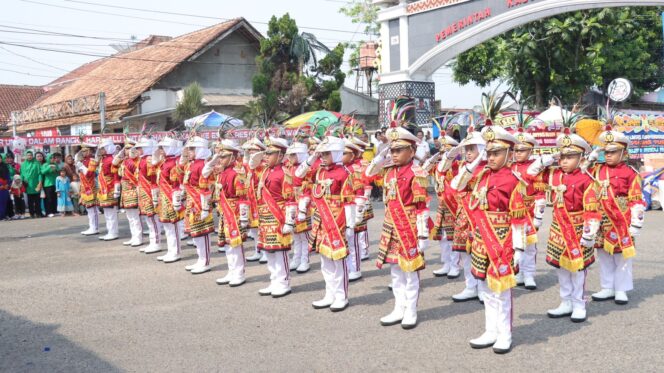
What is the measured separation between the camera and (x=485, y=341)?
5.31 m

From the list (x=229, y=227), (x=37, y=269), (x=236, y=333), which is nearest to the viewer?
(x=236, y=333)

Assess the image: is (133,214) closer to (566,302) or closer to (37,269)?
(37,269)

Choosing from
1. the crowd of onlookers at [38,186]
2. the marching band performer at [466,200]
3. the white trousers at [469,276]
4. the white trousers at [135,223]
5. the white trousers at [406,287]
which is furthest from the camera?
the crowd of onlookers at [38,186]

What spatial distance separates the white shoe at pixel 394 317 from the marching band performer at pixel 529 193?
5.23 feet

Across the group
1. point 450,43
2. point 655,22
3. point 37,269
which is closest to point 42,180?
point 37,269

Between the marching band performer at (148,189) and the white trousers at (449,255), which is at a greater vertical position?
the marching band performer at (148,189)

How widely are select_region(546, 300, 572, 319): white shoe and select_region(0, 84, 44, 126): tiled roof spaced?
3410 cm

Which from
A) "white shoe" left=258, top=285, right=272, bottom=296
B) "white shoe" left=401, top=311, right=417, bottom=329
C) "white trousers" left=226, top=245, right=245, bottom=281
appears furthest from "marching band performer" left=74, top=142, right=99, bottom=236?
"white shoe" left=401, top=311, right=417, bottom=329

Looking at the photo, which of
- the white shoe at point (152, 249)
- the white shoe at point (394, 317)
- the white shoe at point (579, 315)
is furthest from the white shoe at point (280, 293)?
the white shoe at point (152, 249)

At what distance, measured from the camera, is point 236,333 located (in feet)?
19.5

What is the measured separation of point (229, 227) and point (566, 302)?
13.4 feet

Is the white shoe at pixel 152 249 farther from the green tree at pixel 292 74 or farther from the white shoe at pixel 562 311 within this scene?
the green tree at pixel 292 74

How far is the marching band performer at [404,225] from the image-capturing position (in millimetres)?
5918

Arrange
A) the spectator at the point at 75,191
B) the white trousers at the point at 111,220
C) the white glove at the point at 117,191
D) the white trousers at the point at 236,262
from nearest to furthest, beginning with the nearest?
the white trousers at the point at 236,262 < the white glove at the point at 117,191 < the white trousers at the point at 111,220 < the spectator at the point at 75,191
